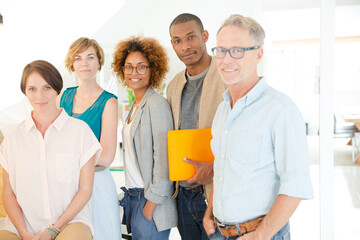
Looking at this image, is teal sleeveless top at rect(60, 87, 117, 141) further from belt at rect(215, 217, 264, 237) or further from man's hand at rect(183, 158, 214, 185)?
belt at rect(215, 217, 264, 237)

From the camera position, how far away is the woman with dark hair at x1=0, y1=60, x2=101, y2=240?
5.61 feet

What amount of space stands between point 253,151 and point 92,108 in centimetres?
106

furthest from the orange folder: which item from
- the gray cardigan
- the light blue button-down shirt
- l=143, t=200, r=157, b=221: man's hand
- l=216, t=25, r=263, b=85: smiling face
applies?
l=216, t=25, r=263, b=85: smiling face

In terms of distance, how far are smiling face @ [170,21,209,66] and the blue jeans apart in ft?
2.40

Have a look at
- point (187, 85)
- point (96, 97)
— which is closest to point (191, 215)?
point (187, 85)

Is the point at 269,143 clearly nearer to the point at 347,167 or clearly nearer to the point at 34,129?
the point at 34,129

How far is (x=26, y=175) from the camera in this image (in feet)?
5.64

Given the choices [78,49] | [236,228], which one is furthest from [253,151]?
[78,49]

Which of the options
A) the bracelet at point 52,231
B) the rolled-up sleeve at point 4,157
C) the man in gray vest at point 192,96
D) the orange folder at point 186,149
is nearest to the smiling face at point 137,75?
the man in gray vest at point 192,96

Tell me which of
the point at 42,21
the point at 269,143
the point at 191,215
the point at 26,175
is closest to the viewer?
the point at 269,143

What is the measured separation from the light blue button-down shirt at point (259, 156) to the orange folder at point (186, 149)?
0.34 metres

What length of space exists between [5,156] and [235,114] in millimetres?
1179

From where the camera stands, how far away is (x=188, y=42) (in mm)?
1965

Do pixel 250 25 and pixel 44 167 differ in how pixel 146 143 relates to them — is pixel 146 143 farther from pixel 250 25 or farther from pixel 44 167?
pixel 250 25
